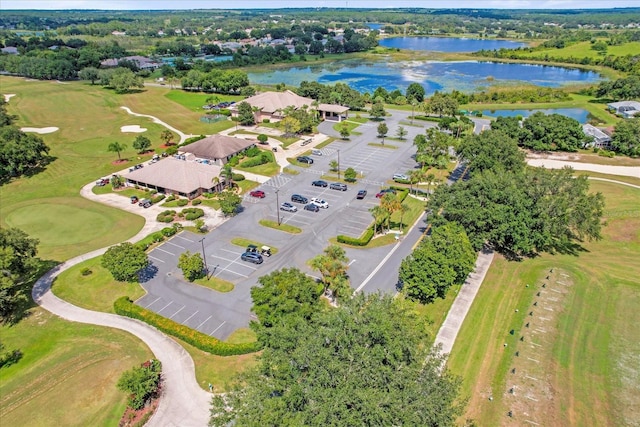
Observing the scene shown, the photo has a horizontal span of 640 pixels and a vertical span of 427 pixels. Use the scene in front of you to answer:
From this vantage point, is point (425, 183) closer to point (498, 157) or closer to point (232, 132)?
point (498, 157)

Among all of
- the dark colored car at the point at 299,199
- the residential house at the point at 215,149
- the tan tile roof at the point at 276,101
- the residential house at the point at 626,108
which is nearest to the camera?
the dark colored car at the point at 299,199

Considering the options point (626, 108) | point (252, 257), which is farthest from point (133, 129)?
point (626, 108)

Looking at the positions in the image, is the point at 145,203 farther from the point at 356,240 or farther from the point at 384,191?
the point at 384,191

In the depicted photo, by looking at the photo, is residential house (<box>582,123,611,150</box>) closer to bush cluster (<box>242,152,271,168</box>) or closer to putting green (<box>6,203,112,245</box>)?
bush cluster (<box>242,152,271,168</box>)

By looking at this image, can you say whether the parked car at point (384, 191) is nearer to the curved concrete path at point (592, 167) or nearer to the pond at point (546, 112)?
the curved concrete path at point (592, 167)

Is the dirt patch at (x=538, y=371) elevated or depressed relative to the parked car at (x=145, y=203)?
elevated

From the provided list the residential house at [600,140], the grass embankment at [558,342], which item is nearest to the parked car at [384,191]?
the grass embankment at [558,342]
